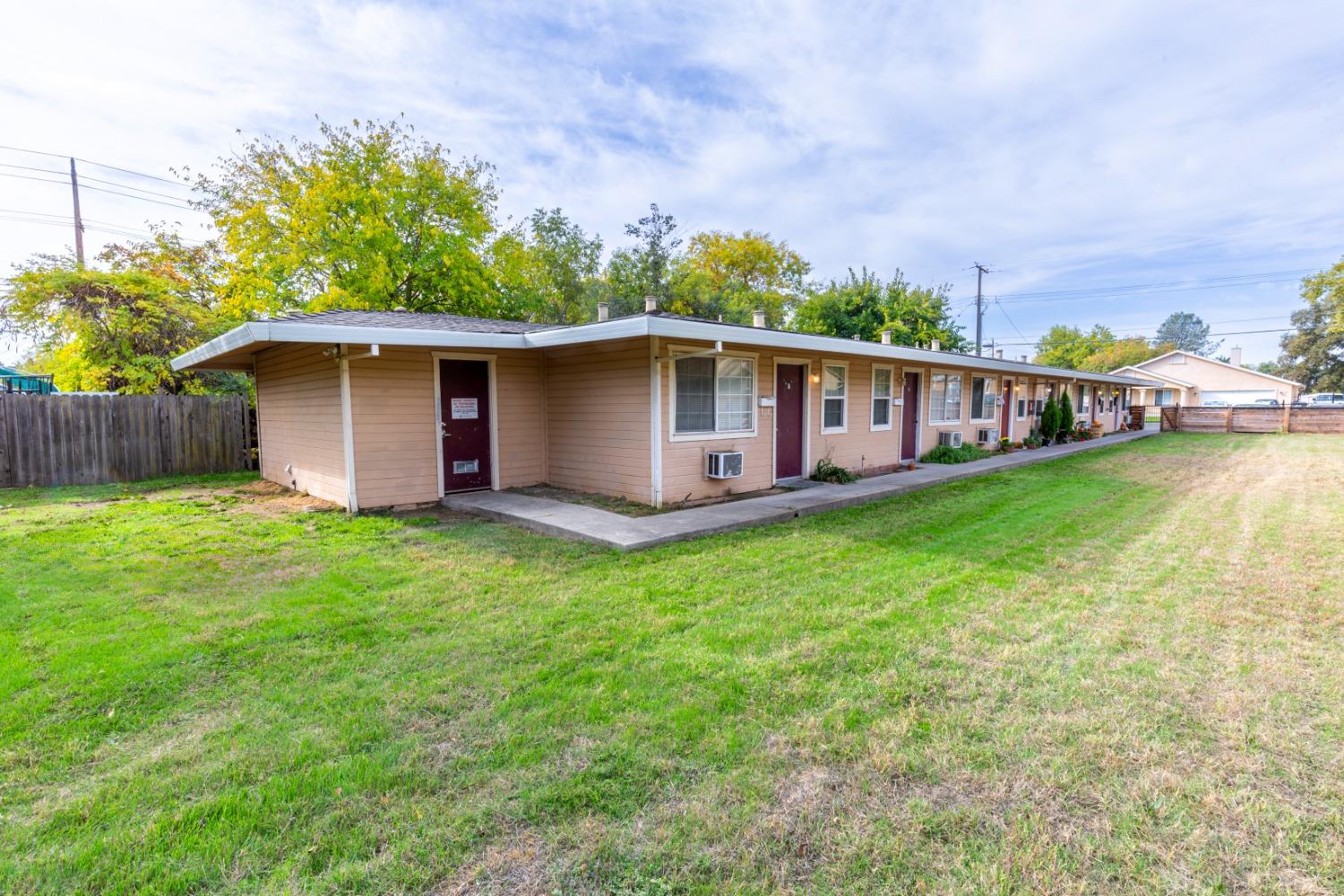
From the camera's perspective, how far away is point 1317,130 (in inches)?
585

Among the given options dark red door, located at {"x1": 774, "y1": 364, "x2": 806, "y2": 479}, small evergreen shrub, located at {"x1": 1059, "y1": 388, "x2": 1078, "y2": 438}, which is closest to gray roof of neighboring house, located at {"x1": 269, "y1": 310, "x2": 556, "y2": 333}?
dark red door, located at {"x1": 774, "y1": 364, "x2": 806, "y2": 479}

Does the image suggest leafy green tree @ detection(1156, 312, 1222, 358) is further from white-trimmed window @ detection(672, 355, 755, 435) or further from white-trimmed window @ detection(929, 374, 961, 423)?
white-trimmed window @ detection(672, 355, 755, 435)

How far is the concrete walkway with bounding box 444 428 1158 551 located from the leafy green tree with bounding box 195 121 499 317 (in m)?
12.2

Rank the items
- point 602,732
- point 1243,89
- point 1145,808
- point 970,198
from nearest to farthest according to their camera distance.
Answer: point 1145,808 < point 602,732 < point 1243,89 < point 970,198

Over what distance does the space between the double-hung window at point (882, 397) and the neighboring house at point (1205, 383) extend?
36.0m

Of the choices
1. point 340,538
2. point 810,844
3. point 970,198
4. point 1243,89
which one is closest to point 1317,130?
point 1243,89

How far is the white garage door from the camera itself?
127 ft

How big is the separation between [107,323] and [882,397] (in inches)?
615

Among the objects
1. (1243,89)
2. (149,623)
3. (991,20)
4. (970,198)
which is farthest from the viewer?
(970,198)

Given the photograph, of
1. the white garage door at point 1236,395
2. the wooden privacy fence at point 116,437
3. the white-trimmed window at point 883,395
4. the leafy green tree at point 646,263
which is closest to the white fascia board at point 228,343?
the wooden privacy fence at point 116,437

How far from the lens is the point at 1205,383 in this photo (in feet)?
133

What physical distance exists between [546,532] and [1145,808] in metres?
5.04

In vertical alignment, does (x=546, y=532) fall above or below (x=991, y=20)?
below

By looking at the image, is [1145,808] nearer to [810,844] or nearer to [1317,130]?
[810,844]
